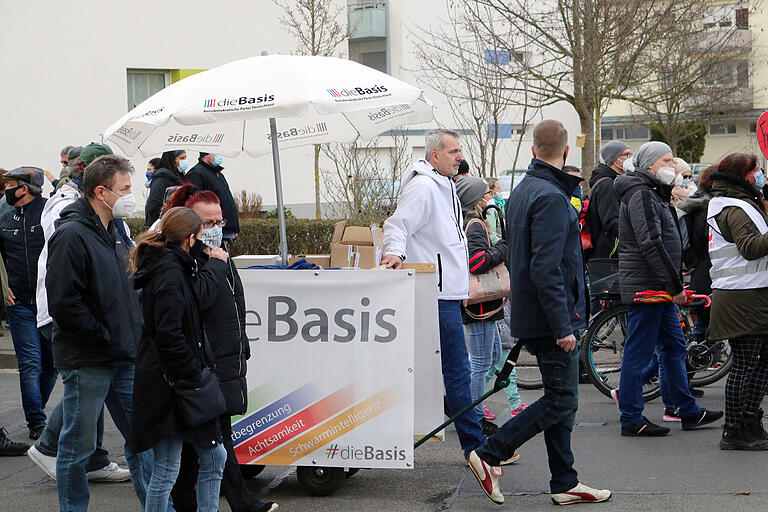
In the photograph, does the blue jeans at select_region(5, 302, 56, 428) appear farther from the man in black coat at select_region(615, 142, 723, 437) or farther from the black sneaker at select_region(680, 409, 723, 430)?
the black sneaker at select_region(680, 409, 723, 430)

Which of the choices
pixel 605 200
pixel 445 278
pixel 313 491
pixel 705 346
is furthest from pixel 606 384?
pixel 313 491

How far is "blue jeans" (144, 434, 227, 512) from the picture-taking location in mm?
4848

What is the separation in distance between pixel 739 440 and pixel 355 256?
2846 millimetres

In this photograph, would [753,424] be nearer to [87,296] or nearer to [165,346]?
[165,346]

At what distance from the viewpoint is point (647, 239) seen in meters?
7.18

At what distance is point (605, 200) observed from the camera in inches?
382

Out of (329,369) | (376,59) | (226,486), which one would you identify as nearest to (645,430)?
(329,369)

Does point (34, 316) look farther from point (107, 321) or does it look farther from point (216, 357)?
point (216, 357)

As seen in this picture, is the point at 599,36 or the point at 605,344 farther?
the point at 599,36

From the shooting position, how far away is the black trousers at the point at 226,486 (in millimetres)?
5527

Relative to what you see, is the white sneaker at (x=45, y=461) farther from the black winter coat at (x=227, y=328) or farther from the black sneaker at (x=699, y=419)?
the black sneaker at (x=699, y=419)

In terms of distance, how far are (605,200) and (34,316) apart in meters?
5.17

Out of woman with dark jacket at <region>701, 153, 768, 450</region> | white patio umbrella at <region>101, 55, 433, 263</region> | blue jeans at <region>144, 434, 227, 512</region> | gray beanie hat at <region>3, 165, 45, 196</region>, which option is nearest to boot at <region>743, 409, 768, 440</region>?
woman with dark jacket at <region>701, 153, 768, 450</region>

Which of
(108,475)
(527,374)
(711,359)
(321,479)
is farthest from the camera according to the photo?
(527,374)
